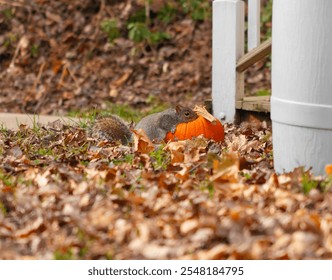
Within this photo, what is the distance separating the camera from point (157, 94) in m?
8.68

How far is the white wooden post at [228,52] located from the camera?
249 inches

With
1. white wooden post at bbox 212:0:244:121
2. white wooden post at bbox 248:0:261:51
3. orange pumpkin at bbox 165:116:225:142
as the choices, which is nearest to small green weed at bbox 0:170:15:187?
orange pumpkin at bbox 165:116:225:142

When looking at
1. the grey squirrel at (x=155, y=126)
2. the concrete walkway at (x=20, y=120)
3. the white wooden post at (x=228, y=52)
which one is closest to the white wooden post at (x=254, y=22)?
the white wooden post at (x=228, y=52)

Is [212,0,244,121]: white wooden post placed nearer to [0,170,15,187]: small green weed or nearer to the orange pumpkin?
the orange pumpkin

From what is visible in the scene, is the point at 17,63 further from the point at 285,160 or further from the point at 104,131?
the point at 285,160

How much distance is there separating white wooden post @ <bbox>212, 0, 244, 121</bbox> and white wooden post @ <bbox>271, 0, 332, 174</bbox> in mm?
2076

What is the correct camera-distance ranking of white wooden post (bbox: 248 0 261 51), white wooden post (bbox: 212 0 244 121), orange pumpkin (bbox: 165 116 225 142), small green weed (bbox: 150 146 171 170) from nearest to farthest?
small green weed (bbox: 150 146 171 170) → orange pumpkin (bbox: 165 116 225 142) → white wooden post (bbox: 212 0 244 121) → white wooden post (bbox: 248 0 261 51)

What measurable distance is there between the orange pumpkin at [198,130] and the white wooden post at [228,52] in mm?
1070

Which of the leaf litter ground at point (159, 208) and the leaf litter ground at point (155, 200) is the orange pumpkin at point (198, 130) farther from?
the leaf litter ground at point (159, 208)

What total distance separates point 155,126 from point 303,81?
158 centimetres

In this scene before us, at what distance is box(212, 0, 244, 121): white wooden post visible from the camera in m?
6.33

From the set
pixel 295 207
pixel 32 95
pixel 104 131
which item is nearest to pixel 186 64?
pixel 32 95

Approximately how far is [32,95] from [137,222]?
6034 mm

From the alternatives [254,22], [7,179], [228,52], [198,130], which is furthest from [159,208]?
[254,22]
